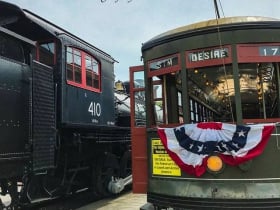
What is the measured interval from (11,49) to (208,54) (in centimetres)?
313

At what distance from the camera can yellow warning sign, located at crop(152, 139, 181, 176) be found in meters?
6.53

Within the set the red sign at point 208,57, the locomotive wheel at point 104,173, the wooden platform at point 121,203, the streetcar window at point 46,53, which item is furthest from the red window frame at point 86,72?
the red sign at point 208,57

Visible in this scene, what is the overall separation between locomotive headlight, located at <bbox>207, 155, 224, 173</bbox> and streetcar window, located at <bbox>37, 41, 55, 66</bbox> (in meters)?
4.38

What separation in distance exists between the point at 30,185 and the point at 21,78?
1.98m

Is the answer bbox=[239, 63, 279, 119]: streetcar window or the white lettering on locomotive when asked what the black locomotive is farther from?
bbox=[239, 63, 279, 119]: streetcar window

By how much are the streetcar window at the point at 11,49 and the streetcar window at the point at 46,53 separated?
1762 millimetres

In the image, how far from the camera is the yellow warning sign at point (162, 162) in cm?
653

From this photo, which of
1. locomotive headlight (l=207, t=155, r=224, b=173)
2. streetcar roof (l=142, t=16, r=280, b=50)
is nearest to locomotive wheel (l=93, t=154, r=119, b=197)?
streetcar roof (l=142, t=16, r=280, b=50)

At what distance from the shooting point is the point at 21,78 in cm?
727

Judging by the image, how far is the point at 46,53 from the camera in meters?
9.29

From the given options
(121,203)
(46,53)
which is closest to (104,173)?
(121,203)

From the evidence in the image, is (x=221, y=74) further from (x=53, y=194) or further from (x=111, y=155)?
(x=111, y=155)

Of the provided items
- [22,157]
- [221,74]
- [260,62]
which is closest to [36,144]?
[22,157]

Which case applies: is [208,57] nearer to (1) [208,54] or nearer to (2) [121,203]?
(1) [208,54]
